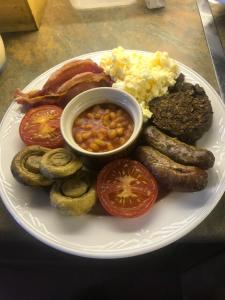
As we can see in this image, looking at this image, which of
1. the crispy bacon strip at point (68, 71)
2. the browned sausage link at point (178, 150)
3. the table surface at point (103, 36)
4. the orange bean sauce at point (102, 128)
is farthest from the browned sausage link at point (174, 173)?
the table surface at point (103, 36)

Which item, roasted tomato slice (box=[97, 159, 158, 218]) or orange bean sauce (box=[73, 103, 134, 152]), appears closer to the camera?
roasted tomato slice (box=[97, 159, 158, 218])

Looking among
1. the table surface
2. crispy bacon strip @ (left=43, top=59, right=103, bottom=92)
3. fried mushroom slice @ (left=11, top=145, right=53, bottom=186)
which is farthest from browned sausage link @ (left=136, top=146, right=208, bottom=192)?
the table surface

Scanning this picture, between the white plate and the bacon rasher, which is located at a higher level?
the bacon rasher

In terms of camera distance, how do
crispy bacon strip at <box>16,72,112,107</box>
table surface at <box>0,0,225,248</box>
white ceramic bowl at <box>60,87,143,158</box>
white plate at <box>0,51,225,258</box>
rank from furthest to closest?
table surface at <box>0,0,225,248</box>, crispy bacon strip at <box>16,72,112,107</box>, white ceramic bowl at <box>60,87,143,158</box>, white plate at <box>0,51,225,258</box>

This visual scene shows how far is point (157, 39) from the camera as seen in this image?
174 centimetres

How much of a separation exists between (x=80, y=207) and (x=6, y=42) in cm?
117

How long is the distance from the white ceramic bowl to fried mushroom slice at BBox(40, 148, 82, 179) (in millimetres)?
40

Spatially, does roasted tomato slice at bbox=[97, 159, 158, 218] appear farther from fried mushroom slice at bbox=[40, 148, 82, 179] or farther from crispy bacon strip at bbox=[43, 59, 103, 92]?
crispy bacon strip at bbox=[43, 59, 103, 92]

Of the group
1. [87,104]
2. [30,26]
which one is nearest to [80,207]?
[87,104]

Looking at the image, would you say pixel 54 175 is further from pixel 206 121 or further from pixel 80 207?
Result: pixel 206 121

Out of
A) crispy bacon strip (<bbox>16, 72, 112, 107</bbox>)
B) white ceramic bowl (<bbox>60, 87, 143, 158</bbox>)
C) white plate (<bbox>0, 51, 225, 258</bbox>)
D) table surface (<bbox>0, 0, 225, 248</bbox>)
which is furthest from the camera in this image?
table surface (<bbox>0, 0, 225, 248</bbox>)

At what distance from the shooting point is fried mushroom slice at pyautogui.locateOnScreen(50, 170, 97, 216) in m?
0.98

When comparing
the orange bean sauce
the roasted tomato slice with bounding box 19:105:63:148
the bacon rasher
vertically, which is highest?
the bacon rasher

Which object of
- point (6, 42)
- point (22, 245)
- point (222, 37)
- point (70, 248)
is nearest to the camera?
point (70, 248)
